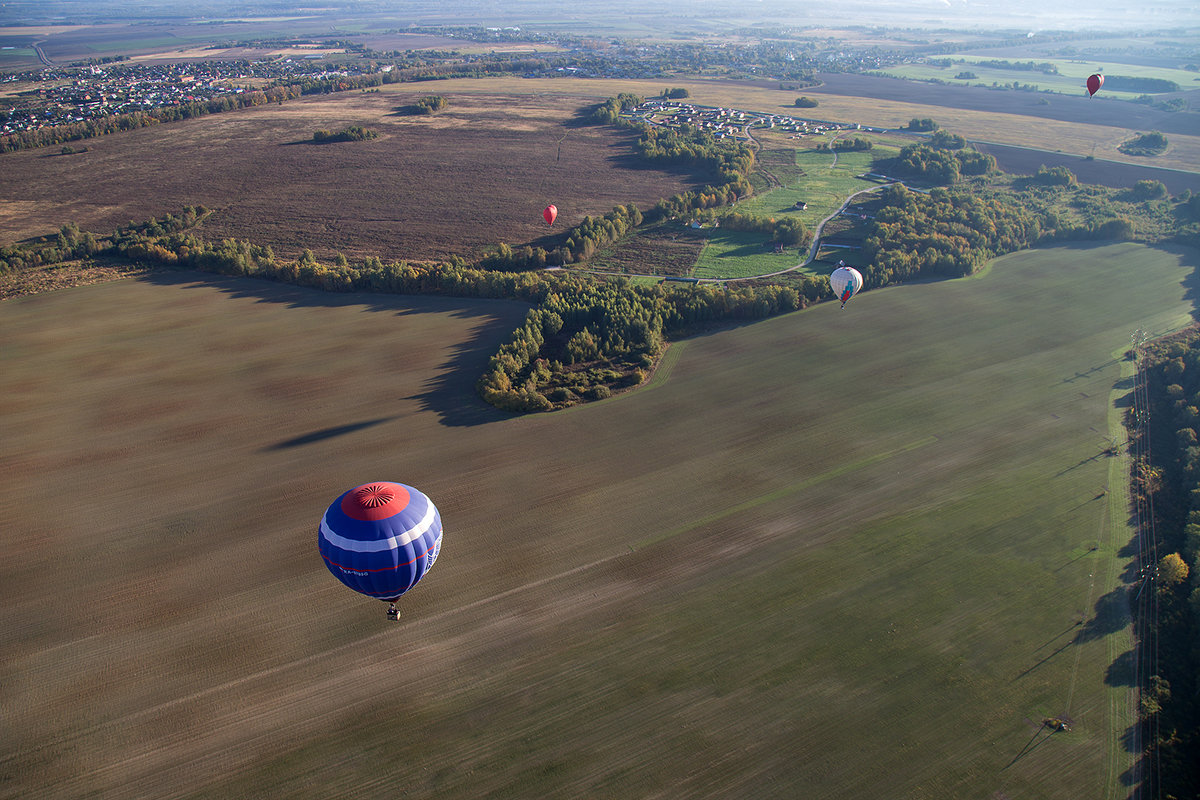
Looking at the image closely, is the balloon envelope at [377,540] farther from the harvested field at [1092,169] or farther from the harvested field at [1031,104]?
the harvested field at [1031,104]

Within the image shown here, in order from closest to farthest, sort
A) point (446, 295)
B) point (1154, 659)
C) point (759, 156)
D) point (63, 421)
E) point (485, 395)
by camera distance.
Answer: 1. point (1154, 659)
2. point (63, 421)
3. point (485, 395)
4. point (446, 295)
5. point (759, 156)

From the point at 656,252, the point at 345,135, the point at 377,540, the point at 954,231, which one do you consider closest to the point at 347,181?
the point at 345,135

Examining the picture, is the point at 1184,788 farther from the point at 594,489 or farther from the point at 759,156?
the point at 759,156

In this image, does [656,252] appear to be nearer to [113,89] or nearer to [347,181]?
[347,181]

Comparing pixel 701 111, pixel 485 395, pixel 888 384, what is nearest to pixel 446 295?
pixel 485 395

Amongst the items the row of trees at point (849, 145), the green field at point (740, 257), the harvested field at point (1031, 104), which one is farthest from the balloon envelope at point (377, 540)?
the harvested field at point (1031, 104)

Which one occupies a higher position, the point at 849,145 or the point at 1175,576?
the point at 849,145

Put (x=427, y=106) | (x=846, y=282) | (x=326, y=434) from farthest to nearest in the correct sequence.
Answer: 1. (x=427, y=106)
2. (x=846, y=282)
3. (x=326, y=434)
